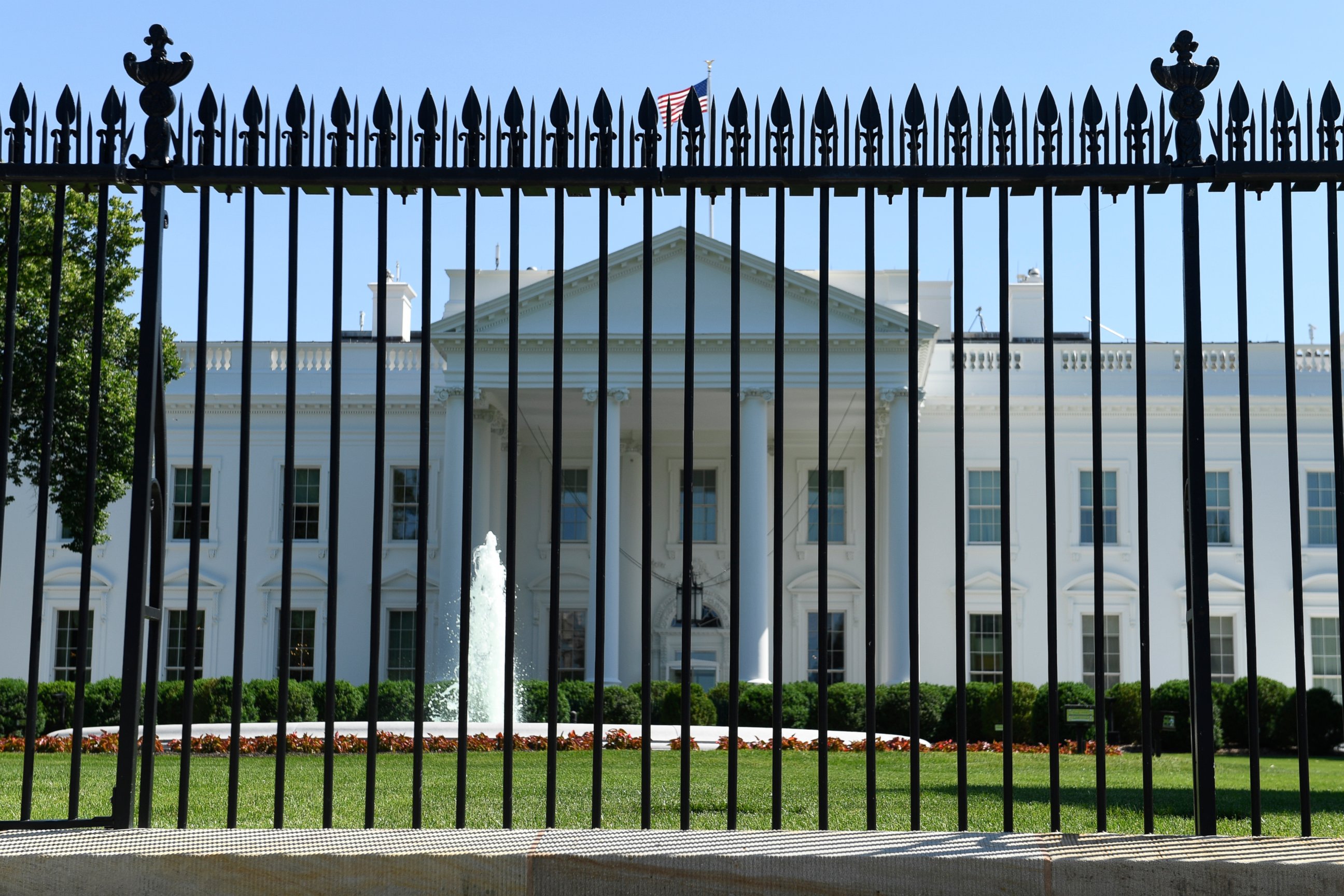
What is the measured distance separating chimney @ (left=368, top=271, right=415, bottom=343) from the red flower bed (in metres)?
18.0

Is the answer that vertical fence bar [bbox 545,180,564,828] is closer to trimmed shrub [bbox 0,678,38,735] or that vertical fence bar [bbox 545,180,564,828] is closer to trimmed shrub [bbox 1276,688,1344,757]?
trimmed shrub [bbox 1276,688,1344,757]

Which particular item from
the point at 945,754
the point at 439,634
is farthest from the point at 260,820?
the point at 439,634

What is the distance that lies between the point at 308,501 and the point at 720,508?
9.51 m

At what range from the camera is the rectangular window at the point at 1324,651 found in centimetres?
3103

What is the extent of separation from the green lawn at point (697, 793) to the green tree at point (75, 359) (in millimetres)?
3814

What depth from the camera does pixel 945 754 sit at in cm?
1802

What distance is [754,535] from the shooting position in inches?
1109

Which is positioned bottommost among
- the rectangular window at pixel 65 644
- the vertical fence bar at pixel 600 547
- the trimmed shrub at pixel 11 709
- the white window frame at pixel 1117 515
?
the trimmed shrub at pixel 11 709

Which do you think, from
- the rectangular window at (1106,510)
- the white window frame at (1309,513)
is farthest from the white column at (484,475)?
the white window frame at (1309,513)

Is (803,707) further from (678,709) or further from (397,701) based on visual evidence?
(397,701)

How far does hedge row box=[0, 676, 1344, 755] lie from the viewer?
23.6 metres

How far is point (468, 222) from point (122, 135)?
1.28m

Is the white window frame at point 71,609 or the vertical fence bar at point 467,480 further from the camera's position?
the white window frame at point 71,609

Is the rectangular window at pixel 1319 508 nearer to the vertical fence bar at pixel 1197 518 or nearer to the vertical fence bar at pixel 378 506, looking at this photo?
the vertical fence bar at pixel 1197 518
